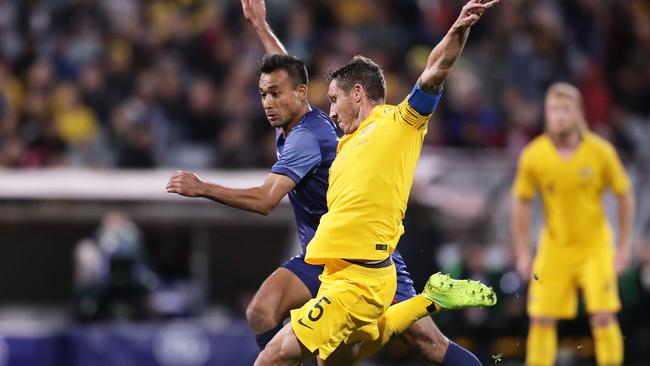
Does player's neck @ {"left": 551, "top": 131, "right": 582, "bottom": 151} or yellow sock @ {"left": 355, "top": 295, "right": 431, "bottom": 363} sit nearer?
yellow sock @ {"left": 355, "top": 295, "right": 431, "bottom": 363}

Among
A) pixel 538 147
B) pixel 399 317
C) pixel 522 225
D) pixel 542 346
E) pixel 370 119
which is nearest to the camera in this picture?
pixel 370 119

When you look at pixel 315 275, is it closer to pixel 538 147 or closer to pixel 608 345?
pixel 608 345

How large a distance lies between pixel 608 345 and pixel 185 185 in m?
5.04

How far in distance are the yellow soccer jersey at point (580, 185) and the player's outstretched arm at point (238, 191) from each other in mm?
4197

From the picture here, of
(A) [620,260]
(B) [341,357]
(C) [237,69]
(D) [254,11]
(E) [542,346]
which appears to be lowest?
(E) [542,346]

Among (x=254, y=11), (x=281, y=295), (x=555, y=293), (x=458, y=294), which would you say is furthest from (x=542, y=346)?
(x=254, y=11)

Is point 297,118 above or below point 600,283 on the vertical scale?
above

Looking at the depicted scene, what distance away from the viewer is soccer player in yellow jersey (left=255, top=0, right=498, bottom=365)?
7137mm

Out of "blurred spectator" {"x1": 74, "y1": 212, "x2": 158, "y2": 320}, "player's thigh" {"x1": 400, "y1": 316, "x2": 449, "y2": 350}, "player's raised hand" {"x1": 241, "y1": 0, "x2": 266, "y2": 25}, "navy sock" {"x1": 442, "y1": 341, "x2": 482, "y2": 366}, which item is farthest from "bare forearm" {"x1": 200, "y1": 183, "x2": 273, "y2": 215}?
"blurred spectator" {"x1": 74, "y1": 212, "x2": 158, "y2": 320}

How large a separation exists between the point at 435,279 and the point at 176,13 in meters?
→ 10.8

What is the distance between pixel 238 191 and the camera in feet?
23.6

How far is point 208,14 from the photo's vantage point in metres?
17.8

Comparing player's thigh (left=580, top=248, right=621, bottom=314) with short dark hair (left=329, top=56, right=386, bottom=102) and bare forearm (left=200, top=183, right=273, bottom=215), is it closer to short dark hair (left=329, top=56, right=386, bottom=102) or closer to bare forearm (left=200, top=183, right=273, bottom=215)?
short dark hair (left=329, top=56, right=386, bottom=102)

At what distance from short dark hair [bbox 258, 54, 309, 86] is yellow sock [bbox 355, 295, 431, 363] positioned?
4.93ft
